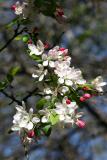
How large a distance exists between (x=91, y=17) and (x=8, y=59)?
132 cm

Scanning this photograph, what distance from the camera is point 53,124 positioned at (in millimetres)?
2654

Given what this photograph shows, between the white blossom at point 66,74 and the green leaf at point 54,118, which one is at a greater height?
the white blossom at point 66,74

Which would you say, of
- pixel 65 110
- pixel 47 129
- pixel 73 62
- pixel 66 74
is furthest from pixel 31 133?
pixel 73 62

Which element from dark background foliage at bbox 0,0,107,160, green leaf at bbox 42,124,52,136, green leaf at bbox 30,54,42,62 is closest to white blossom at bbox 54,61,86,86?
green leaf at bbox 30,54,42,62

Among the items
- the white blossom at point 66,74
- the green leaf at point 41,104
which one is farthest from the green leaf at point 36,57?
the green leaf at point 41,104

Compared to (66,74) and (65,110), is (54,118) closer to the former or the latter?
(65,110)

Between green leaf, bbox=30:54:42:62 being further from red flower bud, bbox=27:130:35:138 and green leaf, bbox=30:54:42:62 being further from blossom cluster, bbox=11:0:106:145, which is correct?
red flower bud, bbox=27:130:35:138

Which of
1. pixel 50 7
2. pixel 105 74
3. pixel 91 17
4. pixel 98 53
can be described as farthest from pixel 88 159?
pixel 50 7

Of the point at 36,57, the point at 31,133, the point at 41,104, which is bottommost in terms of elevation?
the point at 31,133

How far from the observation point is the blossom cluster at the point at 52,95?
2.69 metres

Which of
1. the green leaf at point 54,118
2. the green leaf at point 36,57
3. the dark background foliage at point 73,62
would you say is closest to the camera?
the green leaf at point 54,118

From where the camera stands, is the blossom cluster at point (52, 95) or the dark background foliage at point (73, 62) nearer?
the blossom cluster at point (52, 95)

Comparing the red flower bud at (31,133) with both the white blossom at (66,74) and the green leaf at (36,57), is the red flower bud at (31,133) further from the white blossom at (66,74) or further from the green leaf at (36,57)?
the green leaf at (36,57)

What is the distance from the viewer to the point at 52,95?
2.74 m
